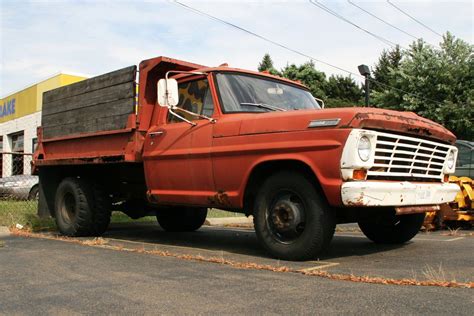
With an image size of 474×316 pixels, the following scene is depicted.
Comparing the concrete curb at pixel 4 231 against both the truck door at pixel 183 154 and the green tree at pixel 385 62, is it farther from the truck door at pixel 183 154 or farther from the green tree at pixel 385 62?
the green tree at pixel 385 62

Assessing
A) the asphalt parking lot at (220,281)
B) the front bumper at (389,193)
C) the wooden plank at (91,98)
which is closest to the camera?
the asphalt parking lot at (220,281)

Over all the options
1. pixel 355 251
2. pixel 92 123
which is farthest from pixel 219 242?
pixel 92 123

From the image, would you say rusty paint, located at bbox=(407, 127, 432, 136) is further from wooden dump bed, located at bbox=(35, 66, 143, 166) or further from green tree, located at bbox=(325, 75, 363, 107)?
green tree, located at bbox=(325, 75, 363, 107)

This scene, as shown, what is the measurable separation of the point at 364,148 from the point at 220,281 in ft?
5.97

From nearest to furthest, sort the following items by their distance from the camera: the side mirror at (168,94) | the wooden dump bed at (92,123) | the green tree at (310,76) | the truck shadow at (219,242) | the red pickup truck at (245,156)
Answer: the red pickup truck at (245,156) < the side mirror at (168,94) < the truck shadow at (219,242) < the wooden dump bed at (92,123) < the green tree at (310,76)

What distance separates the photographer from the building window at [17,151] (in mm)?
26703

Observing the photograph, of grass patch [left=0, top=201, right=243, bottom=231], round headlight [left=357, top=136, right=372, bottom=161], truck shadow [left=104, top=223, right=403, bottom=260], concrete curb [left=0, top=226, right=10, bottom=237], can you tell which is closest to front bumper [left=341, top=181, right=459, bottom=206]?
round headlight [left=357, top=136, right=372, bottom=161]

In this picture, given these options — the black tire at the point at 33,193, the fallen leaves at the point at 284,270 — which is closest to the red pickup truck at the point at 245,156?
the fallen leaves at the point at 284,270

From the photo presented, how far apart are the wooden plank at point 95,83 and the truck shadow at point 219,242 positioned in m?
2.35

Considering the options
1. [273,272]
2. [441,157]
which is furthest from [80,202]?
[441,157]

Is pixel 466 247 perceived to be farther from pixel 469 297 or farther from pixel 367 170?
pixel 469 297

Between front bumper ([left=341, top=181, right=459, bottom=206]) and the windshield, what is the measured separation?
1.75 metres

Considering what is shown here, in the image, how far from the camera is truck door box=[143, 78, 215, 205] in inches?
236

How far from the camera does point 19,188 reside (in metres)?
15.4
